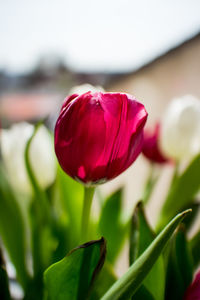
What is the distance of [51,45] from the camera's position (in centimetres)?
100

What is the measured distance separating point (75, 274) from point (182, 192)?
13 cm

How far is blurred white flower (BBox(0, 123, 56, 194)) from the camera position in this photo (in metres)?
0.30

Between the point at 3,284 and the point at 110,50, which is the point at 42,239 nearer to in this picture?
the point at 3,284

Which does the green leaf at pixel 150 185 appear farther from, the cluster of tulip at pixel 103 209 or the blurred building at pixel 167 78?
the blurred building at pixel 167 78

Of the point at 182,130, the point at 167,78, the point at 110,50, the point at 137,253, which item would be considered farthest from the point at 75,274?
the point at 110,50

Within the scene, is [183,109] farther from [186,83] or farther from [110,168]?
[186,83]

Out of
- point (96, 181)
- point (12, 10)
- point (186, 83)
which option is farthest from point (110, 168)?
point (12, 10)

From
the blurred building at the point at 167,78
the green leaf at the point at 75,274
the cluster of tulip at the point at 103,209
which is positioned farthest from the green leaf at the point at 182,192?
the blurred building at the point at 167,78

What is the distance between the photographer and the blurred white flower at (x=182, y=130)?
29 cm

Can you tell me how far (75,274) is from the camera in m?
0.19

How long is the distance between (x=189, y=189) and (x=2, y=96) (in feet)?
3.66

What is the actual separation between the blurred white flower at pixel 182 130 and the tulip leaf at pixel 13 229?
14 cm

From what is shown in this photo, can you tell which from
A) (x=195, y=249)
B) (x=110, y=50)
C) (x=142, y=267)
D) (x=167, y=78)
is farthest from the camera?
(x=110, y=50)

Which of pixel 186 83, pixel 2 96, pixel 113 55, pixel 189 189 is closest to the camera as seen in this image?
pixel 189 189
